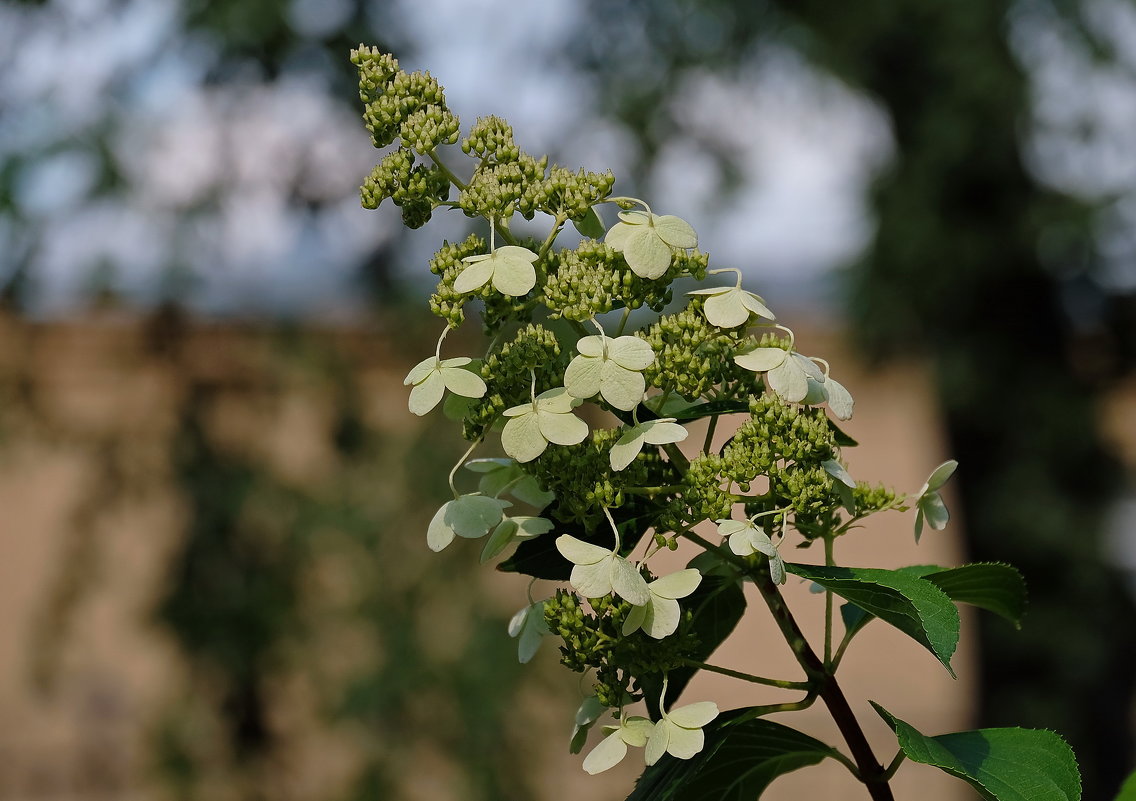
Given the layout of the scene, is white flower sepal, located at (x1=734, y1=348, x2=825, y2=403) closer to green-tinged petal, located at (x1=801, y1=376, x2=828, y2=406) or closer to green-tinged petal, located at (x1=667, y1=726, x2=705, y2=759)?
green-tinged petal, located at (x1=801, y1=376, x2=828, y2=406)

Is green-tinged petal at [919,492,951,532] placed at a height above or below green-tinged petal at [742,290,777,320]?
below

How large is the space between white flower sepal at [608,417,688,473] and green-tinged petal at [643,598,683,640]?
77 millimetres

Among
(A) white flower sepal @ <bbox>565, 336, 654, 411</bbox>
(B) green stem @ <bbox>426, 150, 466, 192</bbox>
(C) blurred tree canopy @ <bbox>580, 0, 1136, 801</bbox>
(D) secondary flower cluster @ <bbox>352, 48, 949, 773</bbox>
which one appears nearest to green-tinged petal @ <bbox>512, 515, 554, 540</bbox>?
(D) secondary flower cluster @ <bbox>352, 48, 949, 773</bbox>

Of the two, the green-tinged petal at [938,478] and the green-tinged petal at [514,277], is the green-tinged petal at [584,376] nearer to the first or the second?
the green-tinged petal at [514,277]

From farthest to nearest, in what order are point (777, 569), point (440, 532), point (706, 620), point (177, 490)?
point (177, 490) → point (706, 620) → point (440, 532) → point (777, 569)

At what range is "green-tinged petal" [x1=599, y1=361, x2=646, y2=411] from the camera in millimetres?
613

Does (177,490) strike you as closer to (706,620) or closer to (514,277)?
(706,620)

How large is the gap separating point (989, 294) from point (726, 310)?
590 centimetres

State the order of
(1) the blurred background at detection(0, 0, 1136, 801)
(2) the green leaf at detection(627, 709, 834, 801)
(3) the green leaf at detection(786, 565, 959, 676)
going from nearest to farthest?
1. (3) the green leaf at detection(786, 565, 959, 676)
2. (2) the green leaf at detection(627, 709, 834, 801)
3. (1) the blurred background at detection(0, 0, 1136, 801)

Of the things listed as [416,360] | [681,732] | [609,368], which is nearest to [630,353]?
[609,368]

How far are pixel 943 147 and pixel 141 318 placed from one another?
13.4ft

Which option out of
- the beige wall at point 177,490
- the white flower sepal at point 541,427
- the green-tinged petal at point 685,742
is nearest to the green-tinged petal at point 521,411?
the white flower sepal at point 541,427

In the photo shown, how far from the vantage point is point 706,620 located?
809mm

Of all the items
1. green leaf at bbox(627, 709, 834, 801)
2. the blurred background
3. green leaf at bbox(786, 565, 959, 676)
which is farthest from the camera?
the blurred background
